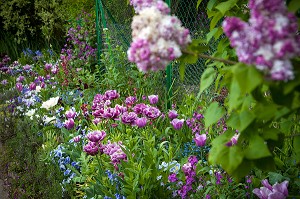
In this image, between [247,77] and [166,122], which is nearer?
[247,77]

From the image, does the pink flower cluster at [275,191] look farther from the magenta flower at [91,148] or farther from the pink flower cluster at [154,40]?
the pink flower cluster at [154,40]

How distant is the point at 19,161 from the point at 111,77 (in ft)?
4.89

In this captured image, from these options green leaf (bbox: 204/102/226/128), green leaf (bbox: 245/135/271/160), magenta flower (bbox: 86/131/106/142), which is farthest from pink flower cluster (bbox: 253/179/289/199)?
magenta flower (bbox: 86/131/106/142)

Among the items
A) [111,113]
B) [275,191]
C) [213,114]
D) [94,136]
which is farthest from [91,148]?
[213,114]

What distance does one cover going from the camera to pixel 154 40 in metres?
1.31

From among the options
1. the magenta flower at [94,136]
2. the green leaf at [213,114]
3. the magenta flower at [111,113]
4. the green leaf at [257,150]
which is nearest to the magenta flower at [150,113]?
the magenta flower at [111,113]

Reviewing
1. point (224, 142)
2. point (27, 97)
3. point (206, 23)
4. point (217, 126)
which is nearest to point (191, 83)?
point (206, 23)

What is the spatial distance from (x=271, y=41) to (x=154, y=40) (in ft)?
1.11

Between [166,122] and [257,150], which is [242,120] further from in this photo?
[166,122]

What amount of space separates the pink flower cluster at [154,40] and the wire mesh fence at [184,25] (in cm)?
299

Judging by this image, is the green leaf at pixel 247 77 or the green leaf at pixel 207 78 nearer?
the green leaf at pixel 247 77

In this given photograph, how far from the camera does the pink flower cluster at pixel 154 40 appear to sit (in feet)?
4.29

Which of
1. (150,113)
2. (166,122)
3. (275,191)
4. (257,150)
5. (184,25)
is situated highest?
(184,25)

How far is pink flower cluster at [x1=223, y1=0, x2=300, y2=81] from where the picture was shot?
3.70 feet
